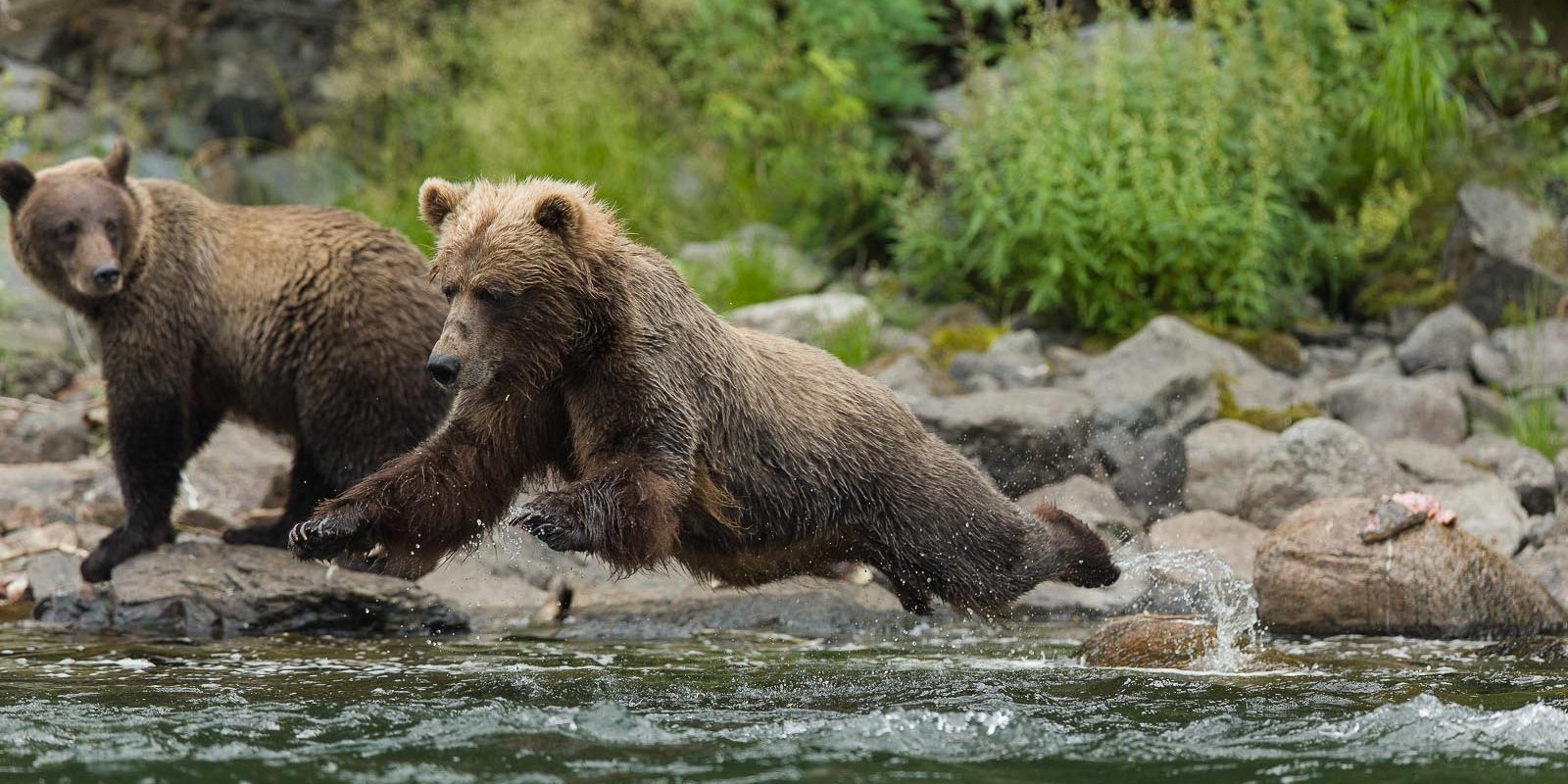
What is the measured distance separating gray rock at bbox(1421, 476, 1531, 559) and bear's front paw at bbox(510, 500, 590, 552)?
4820 millimetres

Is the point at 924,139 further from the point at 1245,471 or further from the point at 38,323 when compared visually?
the point at 38,323

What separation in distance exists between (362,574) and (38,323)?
201 inches

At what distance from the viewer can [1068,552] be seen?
6973 millimetres

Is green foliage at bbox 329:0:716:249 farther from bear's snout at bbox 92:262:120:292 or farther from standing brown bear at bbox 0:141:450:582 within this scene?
bear's snout at bbox 92:262:120:292

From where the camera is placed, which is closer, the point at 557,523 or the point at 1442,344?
the point at 557,523

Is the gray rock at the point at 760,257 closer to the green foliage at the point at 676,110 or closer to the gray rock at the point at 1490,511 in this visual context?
the green foliage at the point at 676,110

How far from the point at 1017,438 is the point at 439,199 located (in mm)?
4014

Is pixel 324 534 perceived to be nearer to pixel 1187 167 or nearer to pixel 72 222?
pixel 72 222

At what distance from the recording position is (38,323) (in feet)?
39.2

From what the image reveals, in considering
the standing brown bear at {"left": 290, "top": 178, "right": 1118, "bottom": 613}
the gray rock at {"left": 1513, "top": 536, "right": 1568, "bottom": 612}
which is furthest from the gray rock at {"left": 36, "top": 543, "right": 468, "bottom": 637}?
the gray rock at {"left": 1513, "top": 536, "right": 1568, "bottom": 612}

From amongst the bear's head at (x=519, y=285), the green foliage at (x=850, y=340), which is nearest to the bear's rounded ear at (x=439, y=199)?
the bear's head at (x=519, y=285)

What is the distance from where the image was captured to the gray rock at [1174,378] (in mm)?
9883

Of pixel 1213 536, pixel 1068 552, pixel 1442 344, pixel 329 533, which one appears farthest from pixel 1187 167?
pixel 329 533

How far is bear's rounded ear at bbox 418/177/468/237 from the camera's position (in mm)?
6102
